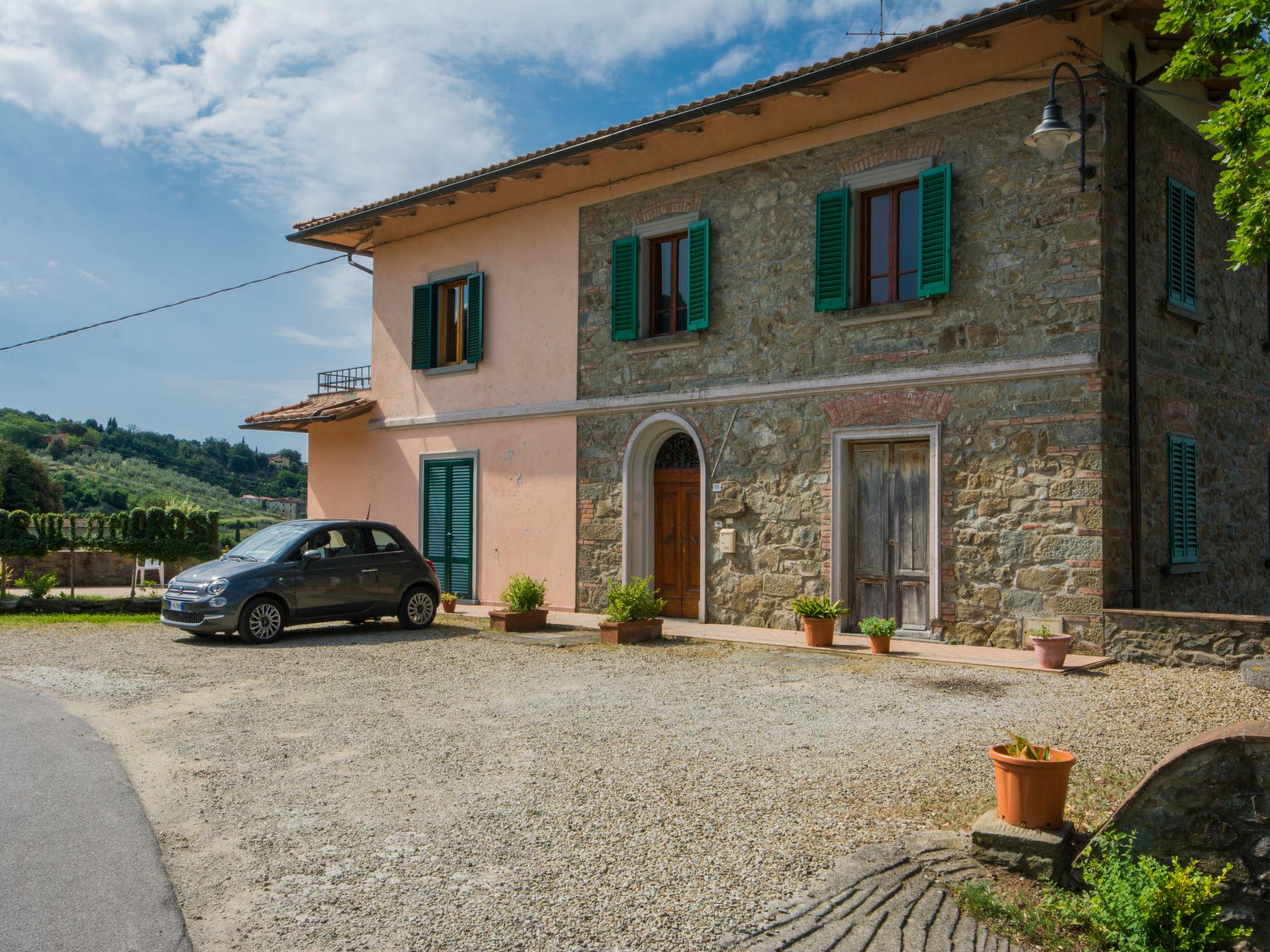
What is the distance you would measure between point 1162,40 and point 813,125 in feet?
12.3

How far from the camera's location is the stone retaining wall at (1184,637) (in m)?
8.80

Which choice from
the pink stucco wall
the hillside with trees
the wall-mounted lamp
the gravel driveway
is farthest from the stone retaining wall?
the hillside with trees

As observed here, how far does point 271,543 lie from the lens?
1242cm

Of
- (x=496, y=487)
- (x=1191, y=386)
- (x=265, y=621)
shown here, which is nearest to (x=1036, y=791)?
(x=1191, y=386)

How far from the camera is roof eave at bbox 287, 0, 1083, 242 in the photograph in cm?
951

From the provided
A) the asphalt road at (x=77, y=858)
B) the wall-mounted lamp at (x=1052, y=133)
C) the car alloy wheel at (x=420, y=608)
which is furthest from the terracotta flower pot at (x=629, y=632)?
the wall-mounted lamp at (x=1052, y=133)

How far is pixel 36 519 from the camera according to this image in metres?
16.4

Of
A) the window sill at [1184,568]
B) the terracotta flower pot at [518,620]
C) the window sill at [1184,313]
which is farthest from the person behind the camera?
the terracotta flower pot at [518,620]

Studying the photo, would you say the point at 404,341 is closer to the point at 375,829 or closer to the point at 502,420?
the point at 502,420

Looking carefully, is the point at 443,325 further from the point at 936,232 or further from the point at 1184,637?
the point at 1184,637

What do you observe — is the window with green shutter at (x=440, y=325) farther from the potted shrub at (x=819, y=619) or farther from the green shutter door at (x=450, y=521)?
the potted shrub at (x=819, y=619)

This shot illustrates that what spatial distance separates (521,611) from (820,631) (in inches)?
154

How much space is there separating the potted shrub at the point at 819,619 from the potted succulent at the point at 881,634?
0.60 meters

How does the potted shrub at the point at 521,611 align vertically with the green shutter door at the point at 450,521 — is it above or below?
below
